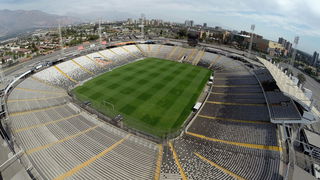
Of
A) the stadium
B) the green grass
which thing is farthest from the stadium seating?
the green grass

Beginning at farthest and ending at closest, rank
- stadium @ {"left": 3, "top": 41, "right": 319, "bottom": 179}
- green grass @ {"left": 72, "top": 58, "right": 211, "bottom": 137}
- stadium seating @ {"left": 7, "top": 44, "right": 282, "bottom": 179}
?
1. green grass @ {"left": 72, "top": 58, "right": 211, "bottom": 137}
2. stadium @ {"left": 3, "top": 41, "right": 319, "bottom": 179}
3. stadium seating @ {"left": 7, "top": 44, "right": 282, "bottom": 179}

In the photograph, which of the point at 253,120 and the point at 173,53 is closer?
the point at 253,120

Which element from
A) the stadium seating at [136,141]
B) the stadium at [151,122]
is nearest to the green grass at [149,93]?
the stadium at [151,122]

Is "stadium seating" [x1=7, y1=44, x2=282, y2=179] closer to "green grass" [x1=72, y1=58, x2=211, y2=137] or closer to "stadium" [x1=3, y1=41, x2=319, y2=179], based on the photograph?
"stadium" [x1=3, y1=41, x2=319, y2=179]

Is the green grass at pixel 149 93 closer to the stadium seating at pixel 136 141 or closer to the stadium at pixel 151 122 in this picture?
the stadium at pixel 151 122

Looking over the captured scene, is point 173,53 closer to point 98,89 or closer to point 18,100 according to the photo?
point 98,89

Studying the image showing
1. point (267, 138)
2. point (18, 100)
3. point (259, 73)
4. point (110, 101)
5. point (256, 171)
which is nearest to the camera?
point (256, 171)

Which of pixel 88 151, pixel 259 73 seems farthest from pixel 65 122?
pixel 259 73
